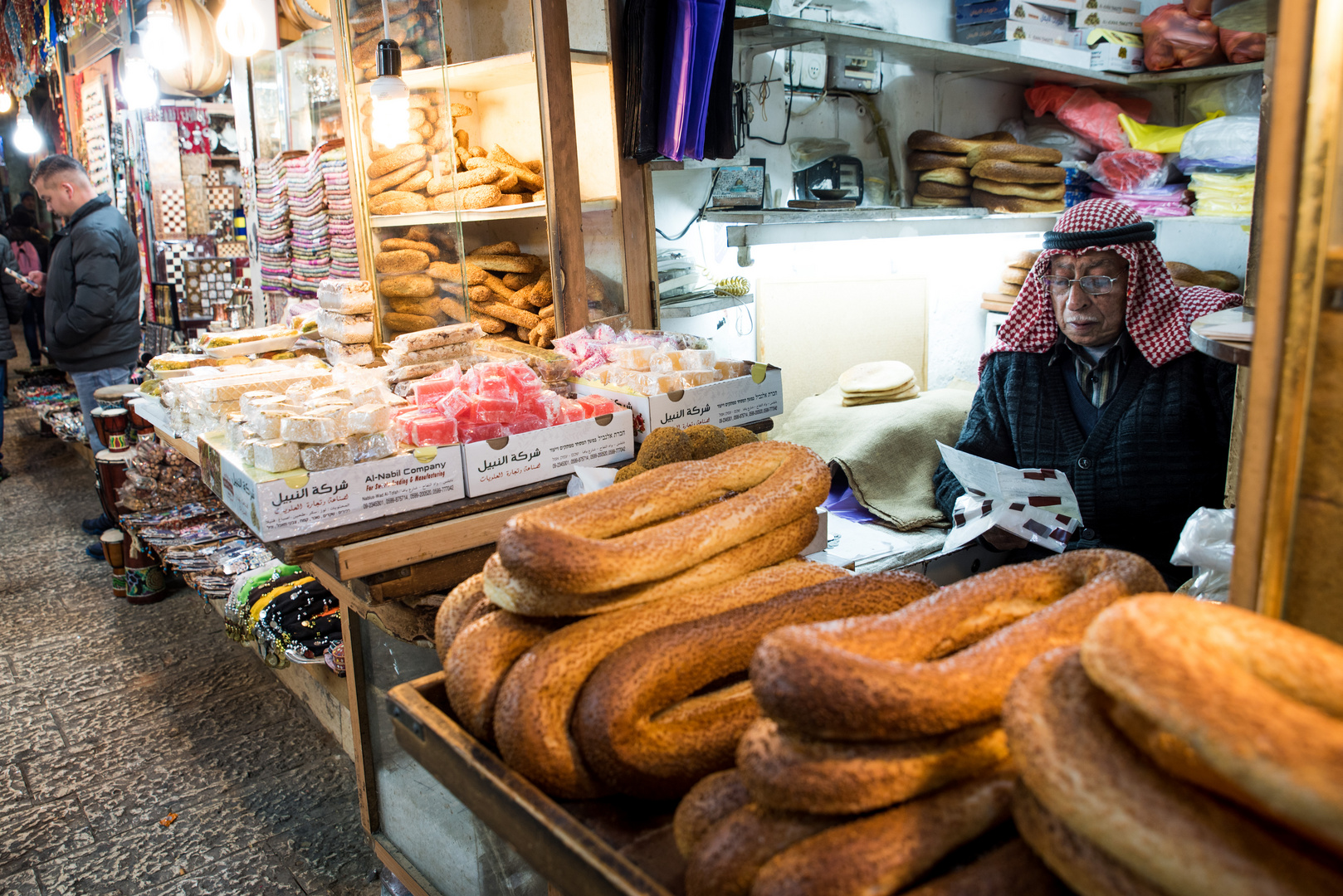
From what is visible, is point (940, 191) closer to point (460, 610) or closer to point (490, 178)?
point (490, 178)

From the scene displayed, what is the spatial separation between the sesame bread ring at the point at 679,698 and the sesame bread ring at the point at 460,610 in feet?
0.86

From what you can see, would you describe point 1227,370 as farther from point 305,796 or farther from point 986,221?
point 305,796

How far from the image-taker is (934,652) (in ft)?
2.88

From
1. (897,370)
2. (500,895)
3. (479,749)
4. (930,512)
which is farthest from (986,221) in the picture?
(479,749)

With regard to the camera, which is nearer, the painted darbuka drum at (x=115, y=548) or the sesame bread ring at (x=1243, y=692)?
the sesame bread ring at (x=1243, y=692)

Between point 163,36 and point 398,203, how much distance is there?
9.11 feet

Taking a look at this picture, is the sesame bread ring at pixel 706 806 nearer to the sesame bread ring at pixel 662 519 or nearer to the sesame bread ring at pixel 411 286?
the sesame bread ring at pixel 662 519

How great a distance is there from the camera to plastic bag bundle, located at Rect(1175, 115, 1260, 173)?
4836 millimetres

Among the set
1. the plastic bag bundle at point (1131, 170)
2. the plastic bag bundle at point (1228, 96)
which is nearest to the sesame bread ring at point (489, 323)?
the plastic bag bundle at point (1131, 170)

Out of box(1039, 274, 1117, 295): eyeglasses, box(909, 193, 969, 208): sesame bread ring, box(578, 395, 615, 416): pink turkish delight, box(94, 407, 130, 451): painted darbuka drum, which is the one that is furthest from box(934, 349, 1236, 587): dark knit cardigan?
box(94, 407, 130, 451): painted darbuka drum

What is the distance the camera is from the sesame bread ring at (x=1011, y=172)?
494cm

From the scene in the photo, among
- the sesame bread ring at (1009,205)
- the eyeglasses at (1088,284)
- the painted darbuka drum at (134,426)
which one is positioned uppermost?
the sesame bread ring at (1009,205)

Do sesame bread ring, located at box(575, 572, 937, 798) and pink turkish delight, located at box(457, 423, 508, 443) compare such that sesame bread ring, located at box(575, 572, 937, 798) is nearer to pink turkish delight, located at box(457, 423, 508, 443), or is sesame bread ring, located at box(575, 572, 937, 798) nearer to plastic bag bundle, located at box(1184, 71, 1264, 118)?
pink turkish delight, located at box(457, 423, 508, 443)

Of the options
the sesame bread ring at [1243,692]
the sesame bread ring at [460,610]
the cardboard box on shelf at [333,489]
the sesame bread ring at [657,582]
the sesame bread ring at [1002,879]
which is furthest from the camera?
the cardboard box on shelf at [333,489]
